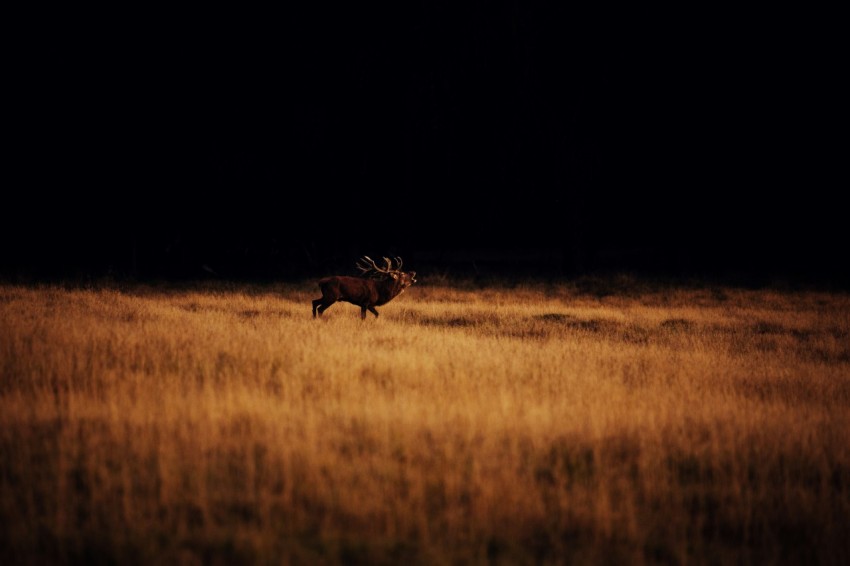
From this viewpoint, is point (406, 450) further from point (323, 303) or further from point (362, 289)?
point (323, 303)

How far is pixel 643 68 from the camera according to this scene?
24062mm

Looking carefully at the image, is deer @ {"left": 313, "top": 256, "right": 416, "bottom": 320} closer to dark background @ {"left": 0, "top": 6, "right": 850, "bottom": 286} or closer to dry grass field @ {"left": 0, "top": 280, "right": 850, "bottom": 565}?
dry grass field @ {"left": 0, "top": 280, "right": 850, "bottom": 565}

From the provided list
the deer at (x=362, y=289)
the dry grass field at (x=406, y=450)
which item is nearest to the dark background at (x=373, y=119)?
the deer at (x=362, y=289)

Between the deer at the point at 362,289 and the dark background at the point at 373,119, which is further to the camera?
the dark background at the point at 373,119

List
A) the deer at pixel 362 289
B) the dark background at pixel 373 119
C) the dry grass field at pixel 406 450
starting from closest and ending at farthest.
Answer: the dry grass field at pixel 406 450, the deer at pixel 362 289, the dark background at pixel 373 119

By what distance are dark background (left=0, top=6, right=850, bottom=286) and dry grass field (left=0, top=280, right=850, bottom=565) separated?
49.6 feet

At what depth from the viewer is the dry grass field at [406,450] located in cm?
390

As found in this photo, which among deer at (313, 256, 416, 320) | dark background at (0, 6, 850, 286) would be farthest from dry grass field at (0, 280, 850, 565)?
dark background at (0, 6, 850, 286)

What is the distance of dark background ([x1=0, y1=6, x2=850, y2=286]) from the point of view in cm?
2325

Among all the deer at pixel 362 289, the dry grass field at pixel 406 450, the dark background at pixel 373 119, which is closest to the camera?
the dry grass field at pixel 406 450

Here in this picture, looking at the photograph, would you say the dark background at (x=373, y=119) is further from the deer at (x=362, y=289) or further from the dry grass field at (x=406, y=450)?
the dry grass field at (x=406, y=450)

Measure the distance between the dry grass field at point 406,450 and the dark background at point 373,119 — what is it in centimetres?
1511

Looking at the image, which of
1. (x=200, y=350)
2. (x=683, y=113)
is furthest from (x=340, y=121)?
(x=200, y=350)

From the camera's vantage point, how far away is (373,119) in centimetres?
2486
